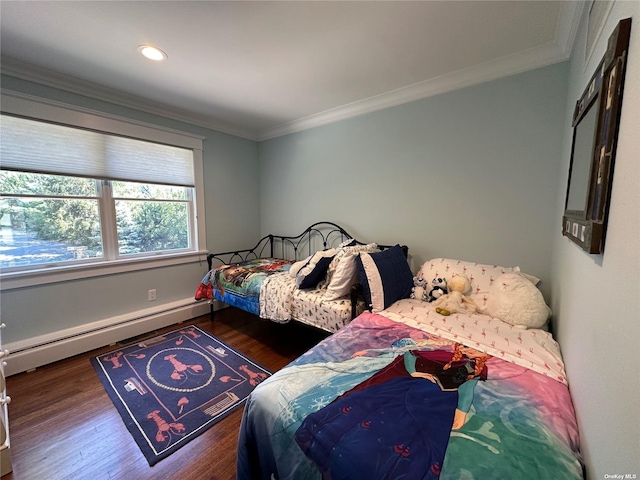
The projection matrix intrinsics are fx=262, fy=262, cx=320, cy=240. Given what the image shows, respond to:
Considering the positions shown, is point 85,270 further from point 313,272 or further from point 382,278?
point 382,278

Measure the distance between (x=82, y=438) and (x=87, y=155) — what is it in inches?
87.9

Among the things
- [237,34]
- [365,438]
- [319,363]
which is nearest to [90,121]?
[237,34]

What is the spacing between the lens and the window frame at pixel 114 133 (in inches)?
81.7

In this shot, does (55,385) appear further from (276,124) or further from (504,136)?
(504,136)

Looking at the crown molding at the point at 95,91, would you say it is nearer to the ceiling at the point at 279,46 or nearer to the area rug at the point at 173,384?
the ceiling at the point at 279,46

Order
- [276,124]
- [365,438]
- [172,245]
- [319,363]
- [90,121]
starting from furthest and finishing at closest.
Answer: [276,124], [172,245], [90,121], [319,363], [365,438]

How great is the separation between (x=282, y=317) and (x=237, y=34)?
206 cm

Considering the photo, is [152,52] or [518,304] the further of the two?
[152,52]

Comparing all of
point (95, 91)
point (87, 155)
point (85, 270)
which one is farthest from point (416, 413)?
point (95, 91)

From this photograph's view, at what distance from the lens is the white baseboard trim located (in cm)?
211

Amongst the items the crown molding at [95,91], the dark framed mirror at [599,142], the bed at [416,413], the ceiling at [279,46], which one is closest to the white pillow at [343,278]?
the bed at [416,413]

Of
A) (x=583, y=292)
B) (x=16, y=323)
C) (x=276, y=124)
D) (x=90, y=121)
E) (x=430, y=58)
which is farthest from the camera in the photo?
(x=276, y=124)

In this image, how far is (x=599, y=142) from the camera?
909mm

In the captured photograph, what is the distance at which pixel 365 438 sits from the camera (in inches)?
32.1
